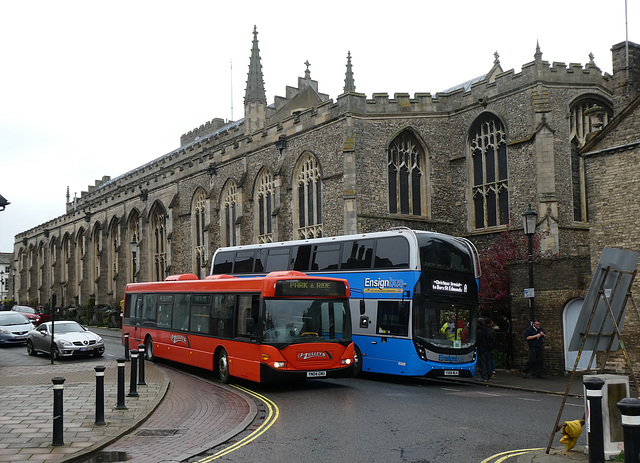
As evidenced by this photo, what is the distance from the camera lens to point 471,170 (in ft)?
92.1

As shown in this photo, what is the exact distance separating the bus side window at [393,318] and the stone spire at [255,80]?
29.9 metres

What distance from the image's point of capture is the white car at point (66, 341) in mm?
21406

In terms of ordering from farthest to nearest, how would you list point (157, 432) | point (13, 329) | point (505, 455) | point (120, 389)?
point (13, 329) < point (120, 389) < point (157, 432) < point (505, 455)

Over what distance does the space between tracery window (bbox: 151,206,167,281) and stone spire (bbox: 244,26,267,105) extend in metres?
11.0

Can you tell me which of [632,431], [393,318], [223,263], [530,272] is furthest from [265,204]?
[632,431]

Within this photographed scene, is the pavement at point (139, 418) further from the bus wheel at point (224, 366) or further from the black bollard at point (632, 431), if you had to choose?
the black bollard at point (632, 431)

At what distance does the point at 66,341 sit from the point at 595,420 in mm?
18991

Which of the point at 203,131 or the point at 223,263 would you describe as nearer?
the point at 223,263

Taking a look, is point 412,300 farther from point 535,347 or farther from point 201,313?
point 201,313

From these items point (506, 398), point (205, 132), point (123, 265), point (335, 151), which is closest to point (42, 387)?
point (506, 398)

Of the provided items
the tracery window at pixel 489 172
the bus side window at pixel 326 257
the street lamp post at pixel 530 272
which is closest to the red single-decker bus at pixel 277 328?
the bus side window at pixel 326 257

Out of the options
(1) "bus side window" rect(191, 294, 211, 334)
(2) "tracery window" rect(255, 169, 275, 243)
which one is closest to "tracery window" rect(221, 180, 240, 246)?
(2) "tracery window" rect(255, 169, 275, 243)

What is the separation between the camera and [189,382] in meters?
15.6

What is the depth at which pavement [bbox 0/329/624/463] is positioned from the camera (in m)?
7.99
